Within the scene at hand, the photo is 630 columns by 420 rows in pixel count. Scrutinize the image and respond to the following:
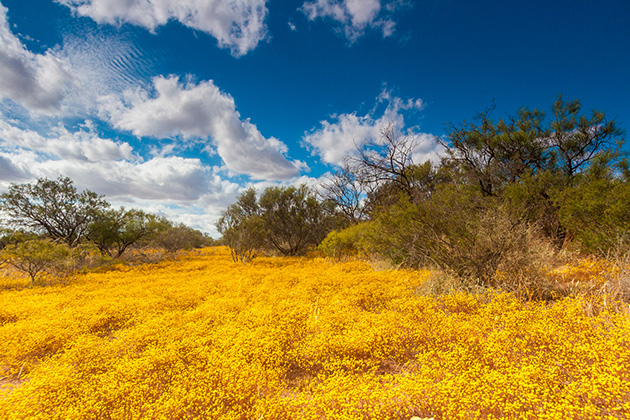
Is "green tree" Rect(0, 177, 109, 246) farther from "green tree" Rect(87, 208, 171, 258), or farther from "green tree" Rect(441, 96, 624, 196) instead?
"green tree" Rect(441, 96, 624, 196)

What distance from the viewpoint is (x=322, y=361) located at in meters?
3.70

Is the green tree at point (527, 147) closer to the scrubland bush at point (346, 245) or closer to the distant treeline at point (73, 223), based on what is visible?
the scrubland bush at point (346, 245)

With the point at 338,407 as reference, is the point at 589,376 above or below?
above

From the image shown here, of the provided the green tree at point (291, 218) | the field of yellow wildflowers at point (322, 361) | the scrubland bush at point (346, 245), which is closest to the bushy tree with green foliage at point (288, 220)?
the green tree at point (291, 218)

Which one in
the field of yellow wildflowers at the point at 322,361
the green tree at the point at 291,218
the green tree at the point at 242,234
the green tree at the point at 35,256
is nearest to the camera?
the field of yellow wildflowers at the point at 322,361

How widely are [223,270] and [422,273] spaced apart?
9273mm

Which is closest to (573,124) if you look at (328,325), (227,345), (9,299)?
(328,325)

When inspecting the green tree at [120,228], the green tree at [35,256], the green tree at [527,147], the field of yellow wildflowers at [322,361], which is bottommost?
the field of yellow wildflowers at [322,361]

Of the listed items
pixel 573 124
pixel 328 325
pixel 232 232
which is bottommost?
pixel 328 325

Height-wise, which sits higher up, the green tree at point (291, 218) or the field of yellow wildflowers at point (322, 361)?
the green tree at point (291, 218)

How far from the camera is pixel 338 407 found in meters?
2.61

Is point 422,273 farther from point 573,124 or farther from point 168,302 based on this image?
point 573,124

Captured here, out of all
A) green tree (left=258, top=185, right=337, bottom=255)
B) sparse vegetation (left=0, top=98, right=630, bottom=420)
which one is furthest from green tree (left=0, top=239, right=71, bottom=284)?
green tree (left=258, top=185, right=337, bottom=255)

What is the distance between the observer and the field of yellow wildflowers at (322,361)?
100 inches
